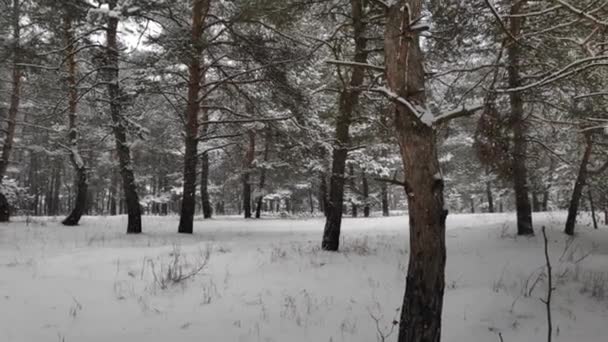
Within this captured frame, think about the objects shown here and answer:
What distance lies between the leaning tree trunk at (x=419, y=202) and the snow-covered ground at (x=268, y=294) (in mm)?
1311

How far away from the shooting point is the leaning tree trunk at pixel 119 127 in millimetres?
10203

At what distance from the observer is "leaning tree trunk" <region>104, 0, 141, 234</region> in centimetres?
1020

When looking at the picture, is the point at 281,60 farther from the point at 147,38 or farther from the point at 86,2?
the point at 86,2

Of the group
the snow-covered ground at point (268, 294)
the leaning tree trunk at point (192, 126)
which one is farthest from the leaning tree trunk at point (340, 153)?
the leaning tree trunk at point (192, 126)

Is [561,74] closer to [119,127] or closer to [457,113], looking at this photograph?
[457,113]

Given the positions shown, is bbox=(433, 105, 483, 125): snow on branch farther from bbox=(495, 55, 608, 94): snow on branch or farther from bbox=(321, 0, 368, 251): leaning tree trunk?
bbox=(321, 0, 368, 251): leaning tree trunk

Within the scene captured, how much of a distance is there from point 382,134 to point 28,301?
6.50 m

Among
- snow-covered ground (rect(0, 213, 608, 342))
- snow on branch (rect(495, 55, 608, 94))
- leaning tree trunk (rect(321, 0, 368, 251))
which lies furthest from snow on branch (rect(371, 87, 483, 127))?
leaning tree trunk (rect(321, 0, 368, 251))

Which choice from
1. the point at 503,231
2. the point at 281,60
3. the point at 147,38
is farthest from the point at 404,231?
the point at 147,38

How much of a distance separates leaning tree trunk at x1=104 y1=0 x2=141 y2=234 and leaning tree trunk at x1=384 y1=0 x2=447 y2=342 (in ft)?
27.8

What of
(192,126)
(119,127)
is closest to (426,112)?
(192,126)

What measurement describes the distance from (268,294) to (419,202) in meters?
3.11

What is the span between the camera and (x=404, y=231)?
1242 cm

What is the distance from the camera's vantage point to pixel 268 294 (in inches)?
221
